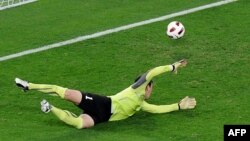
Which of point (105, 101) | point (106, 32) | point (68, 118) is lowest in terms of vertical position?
point (68, 118)

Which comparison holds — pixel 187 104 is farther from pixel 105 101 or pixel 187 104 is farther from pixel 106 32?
pixel 106 32

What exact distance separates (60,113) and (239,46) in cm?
558

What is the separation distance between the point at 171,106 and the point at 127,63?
2736 millimetres

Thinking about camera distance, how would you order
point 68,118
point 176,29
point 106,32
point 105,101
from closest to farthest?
1. point 68,118
2. point 105,101
3. point 176,29
4. point 106,32

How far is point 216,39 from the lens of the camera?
18.6 metres

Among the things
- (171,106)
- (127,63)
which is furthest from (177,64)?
(127,63)

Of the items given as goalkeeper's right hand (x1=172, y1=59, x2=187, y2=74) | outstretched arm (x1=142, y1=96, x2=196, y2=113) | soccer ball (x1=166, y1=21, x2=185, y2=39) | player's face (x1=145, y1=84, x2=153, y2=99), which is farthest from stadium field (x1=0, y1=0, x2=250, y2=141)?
soccer ball (x1=166, y1=21, x2=185, y2=39)

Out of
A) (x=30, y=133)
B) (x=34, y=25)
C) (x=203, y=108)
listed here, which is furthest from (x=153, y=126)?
(x=34, y=25)

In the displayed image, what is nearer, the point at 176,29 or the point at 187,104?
the point at 187,104

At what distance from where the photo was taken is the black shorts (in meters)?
14.5

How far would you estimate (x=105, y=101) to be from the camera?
14656 millimetres

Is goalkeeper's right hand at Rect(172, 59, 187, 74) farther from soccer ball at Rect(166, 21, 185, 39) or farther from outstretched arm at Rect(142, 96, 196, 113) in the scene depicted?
soccer ball at Rect(166, 21, 185, 39)

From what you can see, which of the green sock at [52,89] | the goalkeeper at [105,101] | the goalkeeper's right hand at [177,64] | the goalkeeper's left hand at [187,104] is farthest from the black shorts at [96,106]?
the goalkeeper's left hand at [187,104]

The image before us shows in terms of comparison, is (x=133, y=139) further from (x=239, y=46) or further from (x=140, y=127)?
(x=239, y=46)
